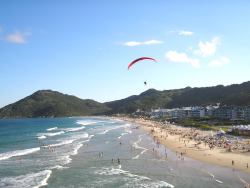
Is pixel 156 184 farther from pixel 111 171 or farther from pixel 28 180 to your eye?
pixel 28 180

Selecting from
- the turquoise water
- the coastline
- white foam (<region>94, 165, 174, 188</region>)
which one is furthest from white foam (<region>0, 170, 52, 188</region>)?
the coastline

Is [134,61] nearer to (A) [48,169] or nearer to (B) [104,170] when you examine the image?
(B) [104,170]

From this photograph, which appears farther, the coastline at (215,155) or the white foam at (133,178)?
the coastline at (215,155)

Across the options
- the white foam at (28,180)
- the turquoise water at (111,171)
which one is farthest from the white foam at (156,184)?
the white foam at (28,180)

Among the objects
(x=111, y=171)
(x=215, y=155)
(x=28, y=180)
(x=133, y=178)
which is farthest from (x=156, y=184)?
(x=215, y=155)

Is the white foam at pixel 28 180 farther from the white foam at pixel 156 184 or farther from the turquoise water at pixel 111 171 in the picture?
the white foam at pixel 156 184

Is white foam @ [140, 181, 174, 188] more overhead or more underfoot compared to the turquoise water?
more underfoot

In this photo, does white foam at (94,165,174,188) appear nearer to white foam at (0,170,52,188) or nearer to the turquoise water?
the turquoise water

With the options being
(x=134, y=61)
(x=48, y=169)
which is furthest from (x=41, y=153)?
(x=134, y=61)
